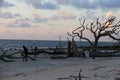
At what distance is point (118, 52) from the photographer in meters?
57.2

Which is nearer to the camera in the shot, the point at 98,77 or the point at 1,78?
the point at 98,77

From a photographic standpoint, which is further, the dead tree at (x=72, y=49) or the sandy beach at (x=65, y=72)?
the dead tree at (x=72, y=49)

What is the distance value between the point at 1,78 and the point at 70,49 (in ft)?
96.4

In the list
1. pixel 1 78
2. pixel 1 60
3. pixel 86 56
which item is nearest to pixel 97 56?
pixel 86 56

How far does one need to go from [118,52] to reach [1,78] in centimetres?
3521

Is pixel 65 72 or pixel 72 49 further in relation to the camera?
pixel 72 49

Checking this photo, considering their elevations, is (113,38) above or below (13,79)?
above

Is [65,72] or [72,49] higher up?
[72,49]

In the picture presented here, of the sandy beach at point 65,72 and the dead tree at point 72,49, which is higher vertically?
the dead tree at point 72,49

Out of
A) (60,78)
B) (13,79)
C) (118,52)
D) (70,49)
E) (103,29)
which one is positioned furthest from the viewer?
(118,52)

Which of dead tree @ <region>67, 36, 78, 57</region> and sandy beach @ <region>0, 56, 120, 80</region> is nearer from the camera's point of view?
sandy beach @ <region>0, 56, 120, 80</region>

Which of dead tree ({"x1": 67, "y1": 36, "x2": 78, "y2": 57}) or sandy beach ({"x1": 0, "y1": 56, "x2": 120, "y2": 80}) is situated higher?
dead tree ({"x1": 67, "y1": 36, "x2": 78, "y2": 57})

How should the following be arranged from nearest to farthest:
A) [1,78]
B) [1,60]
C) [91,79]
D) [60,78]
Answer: [91,79] → [60,78] → [1,78] → [1,60]

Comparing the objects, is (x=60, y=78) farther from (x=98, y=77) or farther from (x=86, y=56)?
(x=86, y=56)
